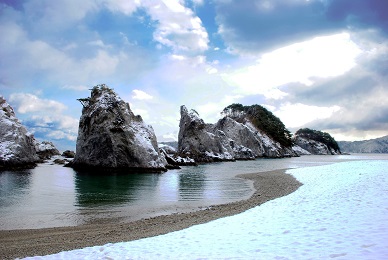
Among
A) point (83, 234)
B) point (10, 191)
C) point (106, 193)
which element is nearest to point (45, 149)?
point (10, 191)

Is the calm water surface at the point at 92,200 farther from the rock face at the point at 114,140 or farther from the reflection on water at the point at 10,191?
the rock face at the point at 114,140

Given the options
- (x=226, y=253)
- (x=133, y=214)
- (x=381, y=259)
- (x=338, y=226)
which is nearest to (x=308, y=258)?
(x=381, y=259)

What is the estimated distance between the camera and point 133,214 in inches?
676

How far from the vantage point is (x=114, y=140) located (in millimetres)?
42938

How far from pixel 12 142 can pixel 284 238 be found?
1728 inches

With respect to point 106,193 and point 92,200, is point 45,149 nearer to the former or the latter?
point 106,193

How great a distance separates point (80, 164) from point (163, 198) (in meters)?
28.6

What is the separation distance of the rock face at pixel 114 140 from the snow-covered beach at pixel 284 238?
104 ft

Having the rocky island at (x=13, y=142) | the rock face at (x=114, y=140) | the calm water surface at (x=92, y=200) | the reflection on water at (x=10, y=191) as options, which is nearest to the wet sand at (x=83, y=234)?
the calm water surface at (x=92, y=200)

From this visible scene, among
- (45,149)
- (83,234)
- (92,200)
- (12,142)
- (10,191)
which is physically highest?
(12,142)

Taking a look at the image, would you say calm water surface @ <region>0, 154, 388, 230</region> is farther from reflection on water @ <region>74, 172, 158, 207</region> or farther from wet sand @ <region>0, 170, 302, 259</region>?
wet sand @ <region>0, 170, 302, 259</region>

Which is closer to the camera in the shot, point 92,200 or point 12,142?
point 92,200

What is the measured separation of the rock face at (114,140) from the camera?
42.8 metres

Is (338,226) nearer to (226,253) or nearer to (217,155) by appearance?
(226,253)
